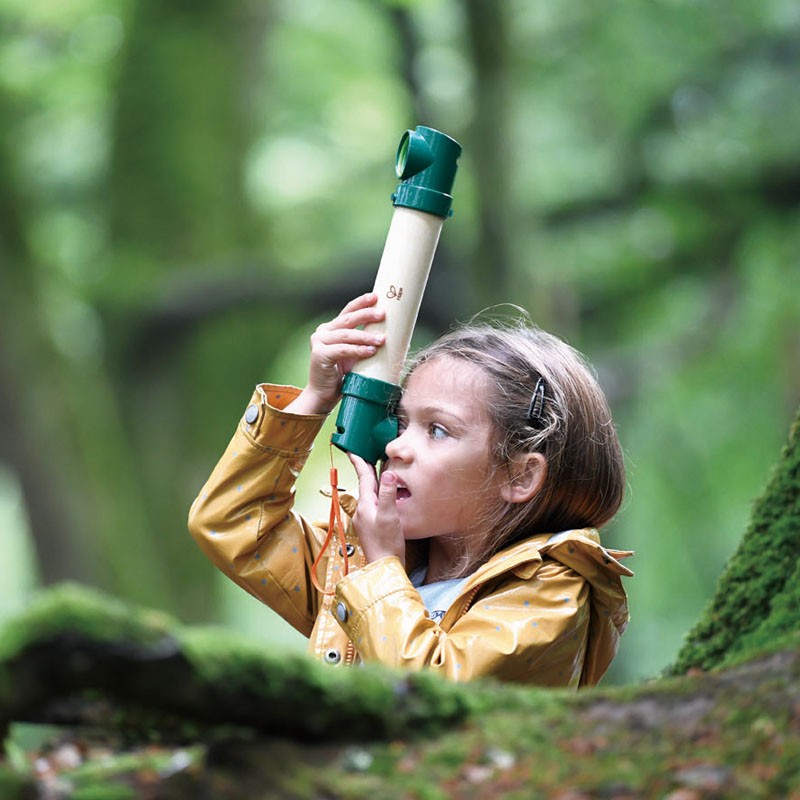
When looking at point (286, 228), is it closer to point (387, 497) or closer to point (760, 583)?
point (387, 497)

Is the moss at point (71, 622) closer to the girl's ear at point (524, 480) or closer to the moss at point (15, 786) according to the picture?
the moss at point (15, 786)

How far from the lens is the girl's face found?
2.81 metres

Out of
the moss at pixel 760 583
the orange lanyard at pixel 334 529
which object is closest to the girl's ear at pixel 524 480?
the orange lanyard at pixel 334 529

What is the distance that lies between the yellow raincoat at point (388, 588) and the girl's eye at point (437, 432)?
301mm

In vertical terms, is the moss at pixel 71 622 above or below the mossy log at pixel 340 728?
above

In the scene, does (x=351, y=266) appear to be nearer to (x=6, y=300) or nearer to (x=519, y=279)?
(x=519, y=279)

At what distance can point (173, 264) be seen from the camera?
341 inches

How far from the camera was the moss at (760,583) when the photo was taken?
226 centimetres

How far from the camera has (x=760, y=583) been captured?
2.33 meters

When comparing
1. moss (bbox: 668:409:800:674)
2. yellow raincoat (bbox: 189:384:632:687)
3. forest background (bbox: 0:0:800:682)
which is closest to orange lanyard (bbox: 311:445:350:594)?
yellow raincoat (bbox: 189:384:632:687)

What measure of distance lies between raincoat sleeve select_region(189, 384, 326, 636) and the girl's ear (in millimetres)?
480

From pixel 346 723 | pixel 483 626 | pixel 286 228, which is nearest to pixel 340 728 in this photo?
pixel 346 723

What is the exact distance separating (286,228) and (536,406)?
9.00 metres

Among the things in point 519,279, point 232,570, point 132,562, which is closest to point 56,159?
point 132,562
